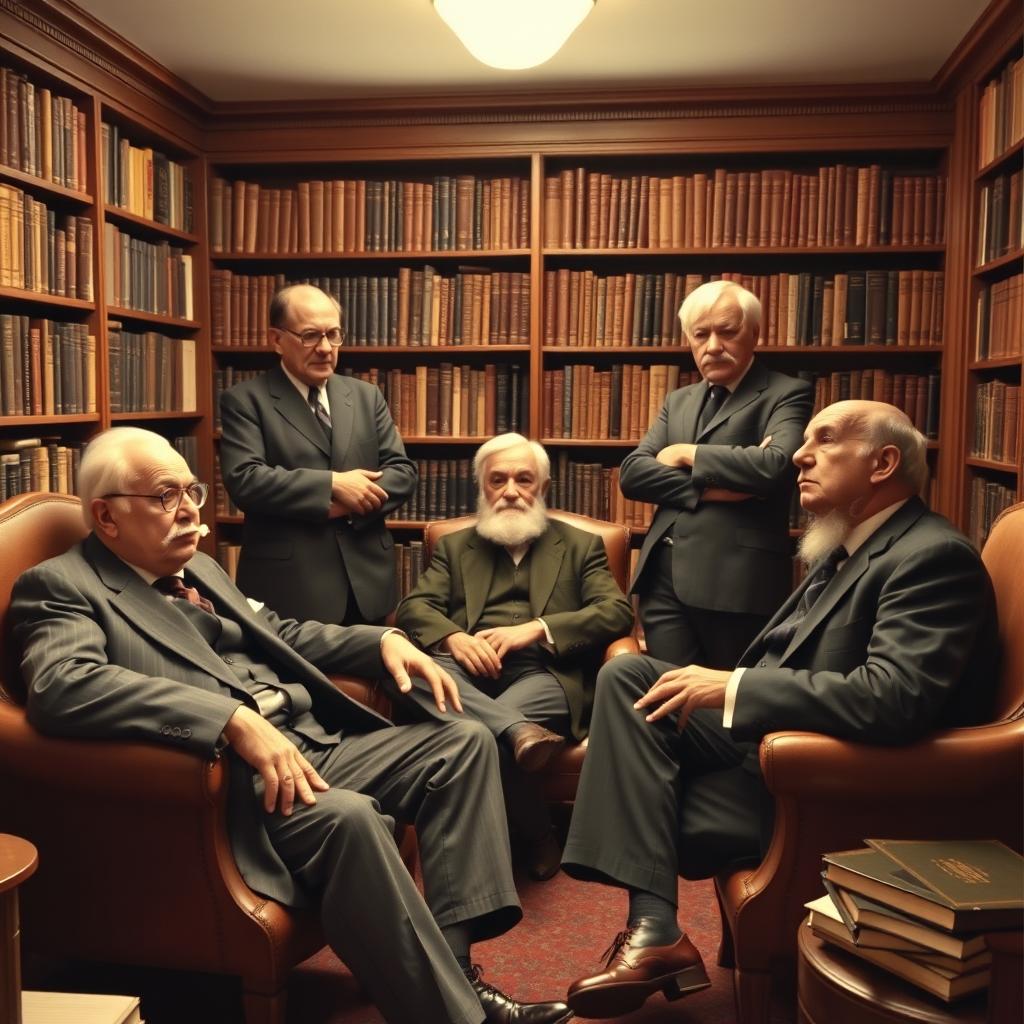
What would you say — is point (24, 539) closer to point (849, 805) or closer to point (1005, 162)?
point (849, 805)

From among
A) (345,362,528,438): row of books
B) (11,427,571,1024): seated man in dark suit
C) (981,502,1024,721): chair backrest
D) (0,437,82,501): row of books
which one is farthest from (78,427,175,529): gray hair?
(345,362,528,438): row of books

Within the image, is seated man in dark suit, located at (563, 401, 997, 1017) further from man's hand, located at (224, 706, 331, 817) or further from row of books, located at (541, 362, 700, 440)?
row of books, located at (541, 362, 700, 440)

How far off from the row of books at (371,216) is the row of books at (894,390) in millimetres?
1314

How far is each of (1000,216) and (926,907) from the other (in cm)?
278

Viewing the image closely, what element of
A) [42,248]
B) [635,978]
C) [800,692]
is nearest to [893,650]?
[800,692]

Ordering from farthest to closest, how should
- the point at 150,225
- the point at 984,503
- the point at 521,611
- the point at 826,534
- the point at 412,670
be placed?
the point at 150,225, the point at 984,503, the point at 521,611, the point at 412,670, the point at 826,534

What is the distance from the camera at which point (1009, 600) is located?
2107 millimetres

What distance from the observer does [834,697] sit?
1896 mm

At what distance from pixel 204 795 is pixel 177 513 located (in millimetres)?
593

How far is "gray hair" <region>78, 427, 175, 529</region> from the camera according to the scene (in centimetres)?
206

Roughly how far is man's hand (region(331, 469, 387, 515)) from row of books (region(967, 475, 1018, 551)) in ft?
6.64

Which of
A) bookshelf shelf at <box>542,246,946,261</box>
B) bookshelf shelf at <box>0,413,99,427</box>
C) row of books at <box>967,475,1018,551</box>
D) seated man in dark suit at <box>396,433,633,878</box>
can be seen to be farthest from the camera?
bookshelf shelf at <box>542,246,946,261</box>

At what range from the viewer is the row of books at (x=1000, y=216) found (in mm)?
3348

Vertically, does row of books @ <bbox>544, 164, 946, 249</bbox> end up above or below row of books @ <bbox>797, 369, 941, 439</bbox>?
above
